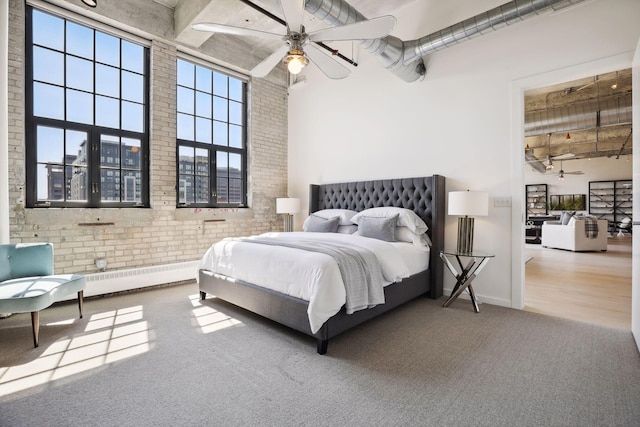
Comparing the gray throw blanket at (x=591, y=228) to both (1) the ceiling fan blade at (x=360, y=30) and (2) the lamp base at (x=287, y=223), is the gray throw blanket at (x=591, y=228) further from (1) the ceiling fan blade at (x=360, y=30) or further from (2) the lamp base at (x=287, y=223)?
(1) the ceiling fan blade at (x=360, y=30)

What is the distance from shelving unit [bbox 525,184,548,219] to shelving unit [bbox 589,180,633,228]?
1.52 m

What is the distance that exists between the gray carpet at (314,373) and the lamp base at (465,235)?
0.83m

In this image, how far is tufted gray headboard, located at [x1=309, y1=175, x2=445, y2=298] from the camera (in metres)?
3.84

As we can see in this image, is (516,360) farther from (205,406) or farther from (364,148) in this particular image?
(364,148)

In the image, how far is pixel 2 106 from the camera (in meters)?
3.09

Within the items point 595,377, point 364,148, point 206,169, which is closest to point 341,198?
point 364,148

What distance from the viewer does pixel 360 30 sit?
2334mm

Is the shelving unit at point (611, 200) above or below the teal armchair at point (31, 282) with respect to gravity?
above

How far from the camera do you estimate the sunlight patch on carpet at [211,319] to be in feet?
9.57

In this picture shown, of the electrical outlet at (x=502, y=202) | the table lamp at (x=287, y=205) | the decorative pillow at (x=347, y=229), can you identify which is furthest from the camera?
the table lamp at (x=287, y=205)

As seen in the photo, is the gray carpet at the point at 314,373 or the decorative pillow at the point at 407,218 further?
the decorative pillow at the point at 407,218

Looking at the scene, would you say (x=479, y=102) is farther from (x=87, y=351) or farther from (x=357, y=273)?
(x=87, y=351)

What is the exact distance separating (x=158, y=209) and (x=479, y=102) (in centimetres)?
451

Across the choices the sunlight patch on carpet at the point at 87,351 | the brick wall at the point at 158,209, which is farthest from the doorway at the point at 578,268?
the brick wall at the point at 158,209
